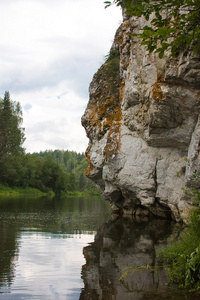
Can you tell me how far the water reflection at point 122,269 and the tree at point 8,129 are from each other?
147 ft

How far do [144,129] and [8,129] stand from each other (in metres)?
40.4

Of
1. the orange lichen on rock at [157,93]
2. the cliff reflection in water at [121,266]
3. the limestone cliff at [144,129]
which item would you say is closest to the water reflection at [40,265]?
the cliff reflection in water at [121,266]

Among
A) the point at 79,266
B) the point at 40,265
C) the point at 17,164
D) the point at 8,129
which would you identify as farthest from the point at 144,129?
the point at 17,164

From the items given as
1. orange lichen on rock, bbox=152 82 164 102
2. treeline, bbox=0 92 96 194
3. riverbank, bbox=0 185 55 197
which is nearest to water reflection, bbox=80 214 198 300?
orange lichen on rock, bbox=152 82 164 102

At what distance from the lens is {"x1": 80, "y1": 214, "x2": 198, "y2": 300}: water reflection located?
5621 millimetres

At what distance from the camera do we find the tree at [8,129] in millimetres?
52969

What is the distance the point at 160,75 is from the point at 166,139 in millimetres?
3970

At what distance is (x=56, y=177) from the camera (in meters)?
79.9

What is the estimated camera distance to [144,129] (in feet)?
59.2

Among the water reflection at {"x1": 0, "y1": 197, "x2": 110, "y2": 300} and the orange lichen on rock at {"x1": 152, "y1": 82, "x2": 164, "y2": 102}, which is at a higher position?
the orange lichen on rock at {"x1": 152, "y1": 82, "x2": 164, "y2": 102}

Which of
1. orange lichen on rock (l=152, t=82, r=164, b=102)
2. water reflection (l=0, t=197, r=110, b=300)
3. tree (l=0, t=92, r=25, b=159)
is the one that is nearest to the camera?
water reflection (l=0, t=197, r=110, b=300)

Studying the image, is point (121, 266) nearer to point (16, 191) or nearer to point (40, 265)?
point (40, 265)

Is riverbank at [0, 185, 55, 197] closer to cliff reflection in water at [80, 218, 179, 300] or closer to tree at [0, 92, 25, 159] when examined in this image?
tree at [0, 92, 25, 159]

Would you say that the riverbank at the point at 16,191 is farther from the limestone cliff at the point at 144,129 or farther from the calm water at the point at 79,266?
the calm water at the point at 79,266
